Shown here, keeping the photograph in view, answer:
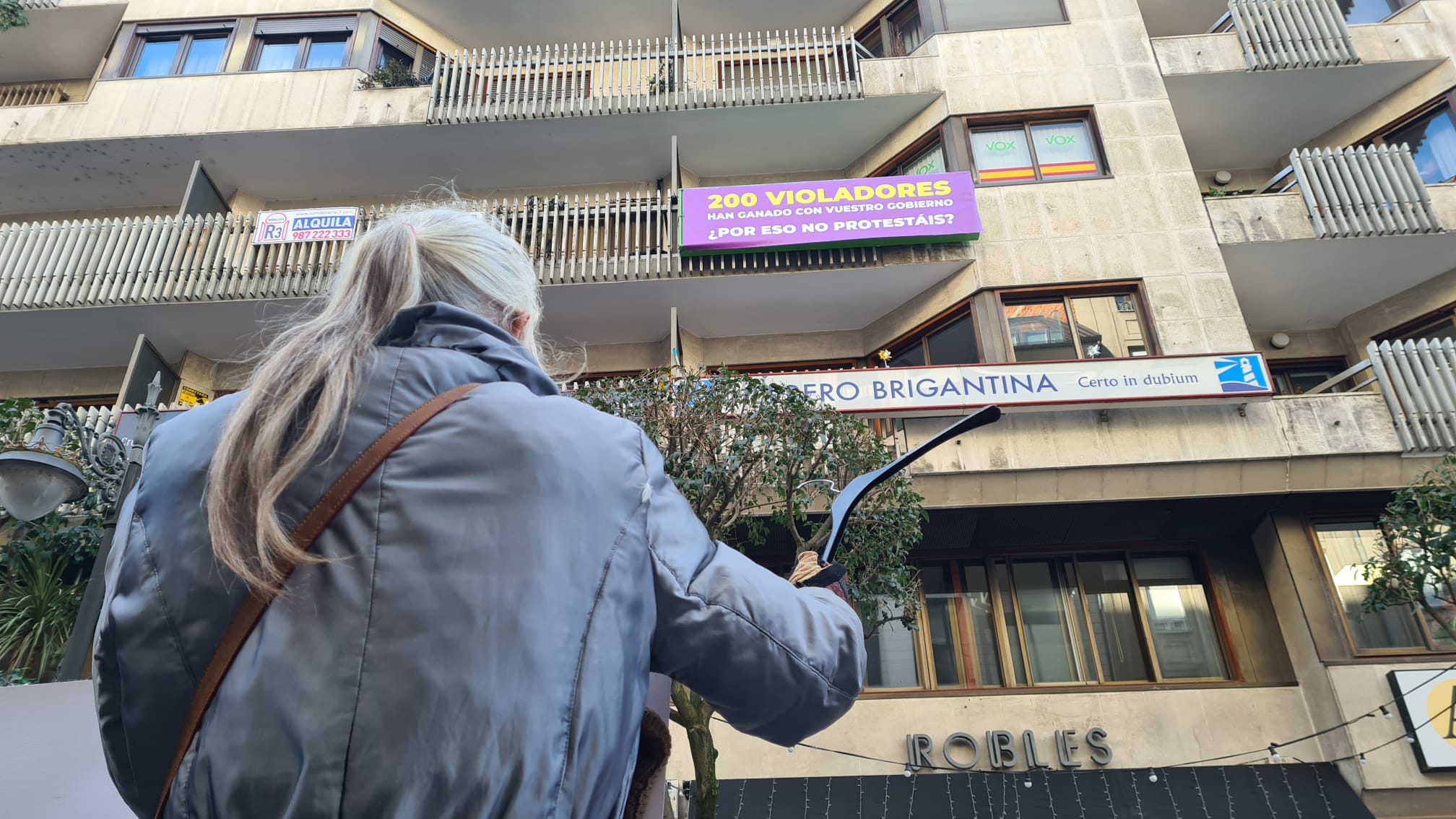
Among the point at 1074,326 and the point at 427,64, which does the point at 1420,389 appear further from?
the point at 427,64

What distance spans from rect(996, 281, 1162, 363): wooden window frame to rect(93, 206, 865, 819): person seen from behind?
10705 millimetres

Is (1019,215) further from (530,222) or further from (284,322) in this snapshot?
(284,322)

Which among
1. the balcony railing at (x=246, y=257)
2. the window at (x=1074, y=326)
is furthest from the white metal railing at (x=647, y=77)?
the window at (x=1074, y=326)

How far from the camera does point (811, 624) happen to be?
1199 millimetres

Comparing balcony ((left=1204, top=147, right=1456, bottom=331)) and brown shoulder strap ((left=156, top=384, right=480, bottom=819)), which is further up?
balcony ((left=1204, top=147, right=1456, bottom=331))

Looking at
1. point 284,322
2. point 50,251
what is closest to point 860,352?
point 284,322

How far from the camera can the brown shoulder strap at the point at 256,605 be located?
36.5 inches

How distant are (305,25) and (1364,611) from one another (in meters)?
19.6

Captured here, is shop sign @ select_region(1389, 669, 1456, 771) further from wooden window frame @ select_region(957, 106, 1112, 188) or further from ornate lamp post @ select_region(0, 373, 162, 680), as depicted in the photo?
ornate lamp post @ select_region(0, 373, 162, 680)

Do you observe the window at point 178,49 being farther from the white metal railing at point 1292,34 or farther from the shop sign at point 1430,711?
the shop sign at point 1430,711

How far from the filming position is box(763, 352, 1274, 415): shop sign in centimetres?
980

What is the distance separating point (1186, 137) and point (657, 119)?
31.9ft

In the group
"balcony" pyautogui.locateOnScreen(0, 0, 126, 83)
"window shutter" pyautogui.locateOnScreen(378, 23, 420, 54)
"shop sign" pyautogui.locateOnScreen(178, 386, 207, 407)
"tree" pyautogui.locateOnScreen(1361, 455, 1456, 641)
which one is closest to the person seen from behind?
"tree" pyautogui.locateOnScreen(1361, 455, 1456, 641)

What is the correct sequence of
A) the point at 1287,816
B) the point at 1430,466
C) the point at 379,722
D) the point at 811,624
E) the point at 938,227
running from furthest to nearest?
1. the point at 938,227
2. the point at 1430,466
3. the point at 1287,816
4. the point at 811,624
5. the point at 379,722
